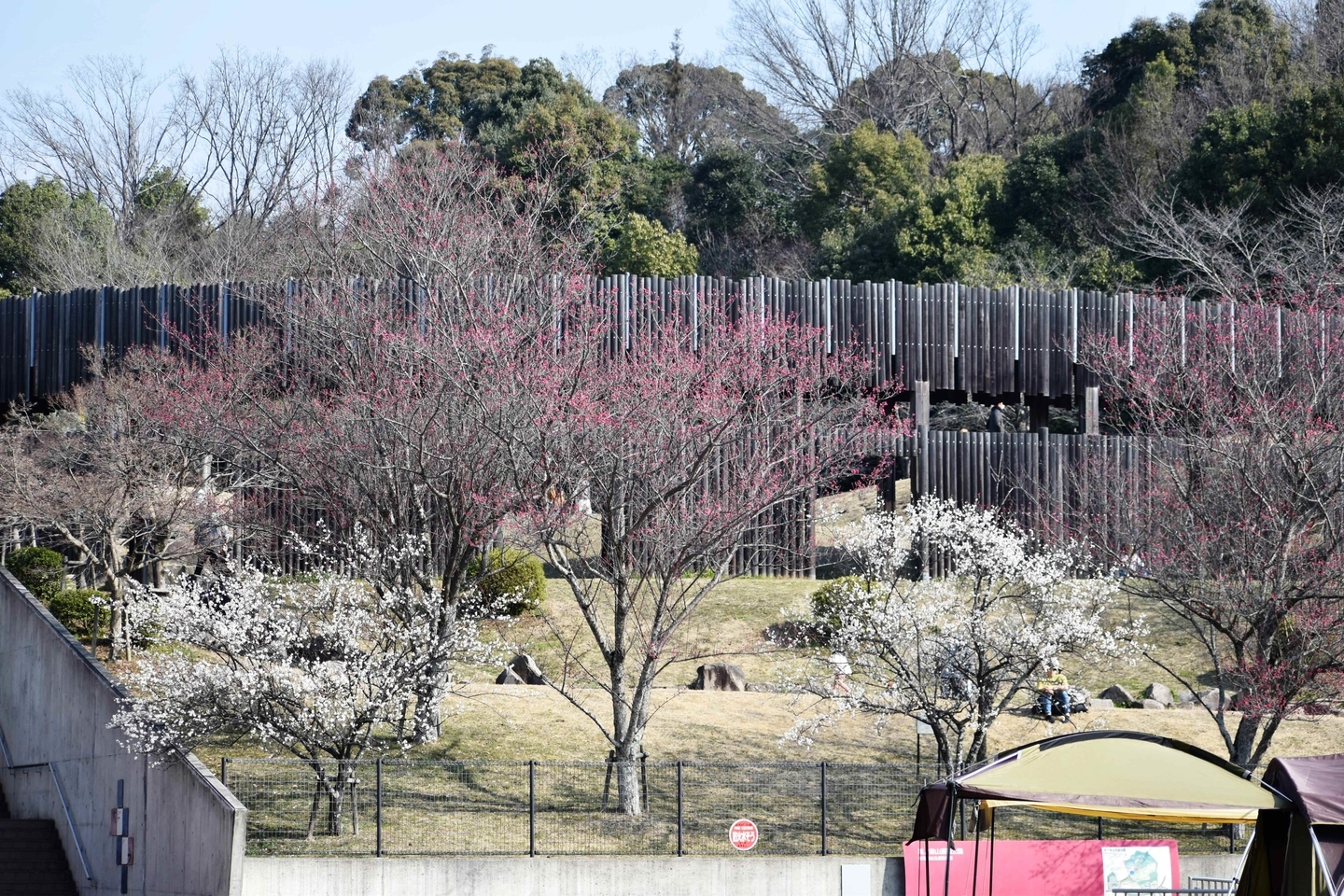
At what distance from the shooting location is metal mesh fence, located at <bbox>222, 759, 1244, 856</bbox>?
15.7 m

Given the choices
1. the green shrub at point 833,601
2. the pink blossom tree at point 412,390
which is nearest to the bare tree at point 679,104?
the pink blossom tree at point 412,390

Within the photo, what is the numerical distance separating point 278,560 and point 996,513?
13.1 metres

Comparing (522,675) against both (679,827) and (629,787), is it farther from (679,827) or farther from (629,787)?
(679,827)

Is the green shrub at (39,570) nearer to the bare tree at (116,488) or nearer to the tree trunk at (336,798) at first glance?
the bare tree at (116,488)

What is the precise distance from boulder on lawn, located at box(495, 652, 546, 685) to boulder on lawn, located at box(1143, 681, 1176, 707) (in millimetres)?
9286

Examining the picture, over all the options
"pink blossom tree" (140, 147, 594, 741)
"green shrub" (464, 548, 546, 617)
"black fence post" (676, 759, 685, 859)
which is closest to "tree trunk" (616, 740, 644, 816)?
"black fence post" (676, 759, 685, 859)

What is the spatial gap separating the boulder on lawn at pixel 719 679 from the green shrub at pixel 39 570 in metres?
10.6

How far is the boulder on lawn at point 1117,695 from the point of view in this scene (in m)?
21.9

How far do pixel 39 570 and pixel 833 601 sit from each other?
13020 millimetres

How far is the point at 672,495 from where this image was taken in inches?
692

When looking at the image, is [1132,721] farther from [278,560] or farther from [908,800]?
[278,560]

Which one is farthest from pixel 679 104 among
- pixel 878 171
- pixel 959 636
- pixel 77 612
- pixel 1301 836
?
pixel 1301 836

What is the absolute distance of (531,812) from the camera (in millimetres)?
15531

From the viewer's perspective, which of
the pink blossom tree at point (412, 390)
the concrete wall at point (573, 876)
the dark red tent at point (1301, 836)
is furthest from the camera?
the pink blossom tree at point (412, 390)
